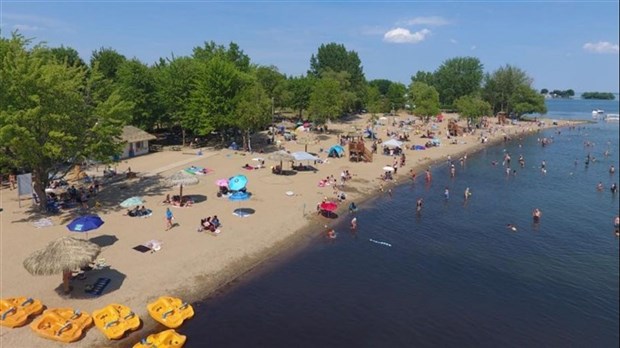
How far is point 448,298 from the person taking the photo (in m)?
23.3

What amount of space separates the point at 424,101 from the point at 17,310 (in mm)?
94879

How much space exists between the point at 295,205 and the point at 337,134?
4499 cm

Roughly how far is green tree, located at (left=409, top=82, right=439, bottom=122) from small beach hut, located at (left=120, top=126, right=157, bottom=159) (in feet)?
209

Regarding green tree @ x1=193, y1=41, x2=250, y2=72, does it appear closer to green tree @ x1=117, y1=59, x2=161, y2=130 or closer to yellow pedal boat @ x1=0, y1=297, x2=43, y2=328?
green tree @ x1=117, y1=59, x2=161, y2=130

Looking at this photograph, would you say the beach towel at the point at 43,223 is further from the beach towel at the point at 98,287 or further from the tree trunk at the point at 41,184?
the beach towel at the point at 98,287

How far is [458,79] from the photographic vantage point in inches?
5492

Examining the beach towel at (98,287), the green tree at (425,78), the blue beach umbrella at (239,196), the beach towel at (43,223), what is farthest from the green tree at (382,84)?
the beach towel at (98,287)

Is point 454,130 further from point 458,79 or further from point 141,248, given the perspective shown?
point 141,248

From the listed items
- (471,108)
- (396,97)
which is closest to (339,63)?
(396,97)

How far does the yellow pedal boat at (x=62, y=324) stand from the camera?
692 inches

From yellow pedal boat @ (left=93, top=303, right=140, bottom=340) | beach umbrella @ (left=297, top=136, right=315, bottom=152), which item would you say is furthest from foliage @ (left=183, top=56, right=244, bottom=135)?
yellow pedal boat @ (left=93, top=303, right=140, bottom=340)

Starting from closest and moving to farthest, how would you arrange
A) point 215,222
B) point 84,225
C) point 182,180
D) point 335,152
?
point 84,225, point 215,222, point 182,180, point 335,152

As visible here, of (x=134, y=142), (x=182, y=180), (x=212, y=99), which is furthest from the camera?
(x=212, y=99)

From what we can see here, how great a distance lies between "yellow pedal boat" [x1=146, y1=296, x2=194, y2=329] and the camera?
19.6 m
